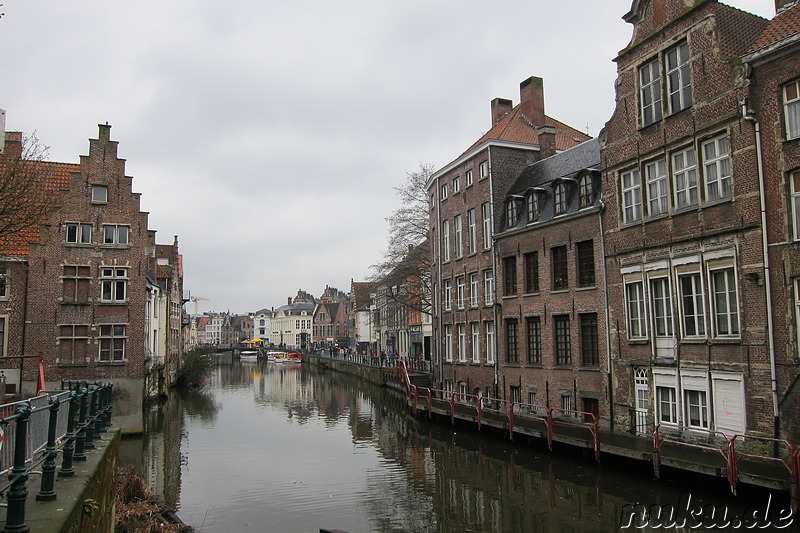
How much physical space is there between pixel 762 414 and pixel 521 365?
10.9 meters

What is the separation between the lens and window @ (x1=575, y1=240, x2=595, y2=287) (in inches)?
846

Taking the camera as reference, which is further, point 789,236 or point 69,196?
point 69,196

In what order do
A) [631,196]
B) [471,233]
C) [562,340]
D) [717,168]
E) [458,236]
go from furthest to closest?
[458,236], [471,233], [562,340], [631,196], [717,168]

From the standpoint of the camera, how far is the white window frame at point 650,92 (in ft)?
60.2

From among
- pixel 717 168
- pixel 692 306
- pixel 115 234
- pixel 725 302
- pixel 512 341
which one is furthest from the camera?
pixel 512 341

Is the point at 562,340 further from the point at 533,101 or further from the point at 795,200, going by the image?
the point at 533,101

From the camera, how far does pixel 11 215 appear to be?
42.0 ft

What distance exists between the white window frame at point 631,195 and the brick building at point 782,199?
14.5 ft

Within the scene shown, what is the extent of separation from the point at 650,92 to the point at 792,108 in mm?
5005

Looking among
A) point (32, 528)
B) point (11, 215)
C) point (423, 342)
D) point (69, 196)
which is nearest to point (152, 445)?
point (69, 196)

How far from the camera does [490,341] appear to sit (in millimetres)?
27734

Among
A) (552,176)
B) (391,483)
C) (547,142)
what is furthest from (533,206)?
(391,483)

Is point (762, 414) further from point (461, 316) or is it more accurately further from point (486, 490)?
point (461, 316)

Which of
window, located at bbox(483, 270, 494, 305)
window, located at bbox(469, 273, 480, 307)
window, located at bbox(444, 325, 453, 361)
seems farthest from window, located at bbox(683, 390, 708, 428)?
window, located at bbox(444, 325, 453, 361)
